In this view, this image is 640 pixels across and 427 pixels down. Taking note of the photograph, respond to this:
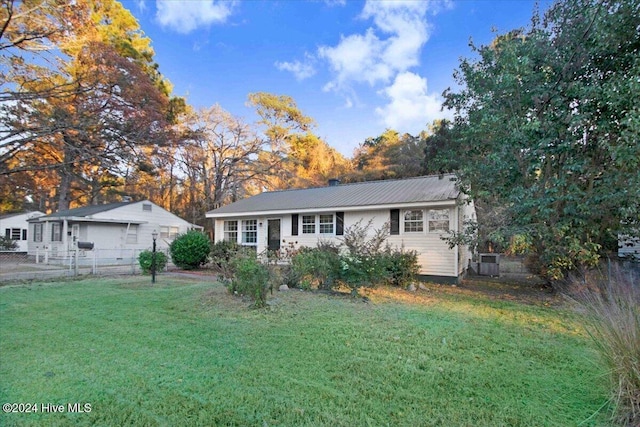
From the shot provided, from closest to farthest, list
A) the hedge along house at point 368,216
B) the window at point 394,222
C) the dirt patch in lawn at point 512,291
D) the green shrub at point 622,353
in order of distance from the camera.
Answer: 1. the green shrub at point 622,353
2. the dirt patch in lawn at point 512,291
3. the hedge along house at point 368,216
4. the window at point 394,222

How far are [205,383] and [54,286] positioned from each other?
8768 millimetres

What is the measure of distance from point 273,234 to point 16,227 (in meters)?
24.8

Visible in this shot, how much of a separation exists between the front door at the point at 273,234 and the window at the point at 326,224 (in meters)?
2.24

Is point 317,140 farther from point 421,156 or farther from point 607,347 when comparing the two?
point 607,347

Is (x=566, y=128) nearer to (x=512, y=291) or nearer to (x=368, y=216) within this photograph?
(x=512, y=291)

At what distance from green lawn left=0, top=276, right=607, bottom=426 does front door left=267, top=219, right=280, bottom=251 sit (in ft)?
27.4

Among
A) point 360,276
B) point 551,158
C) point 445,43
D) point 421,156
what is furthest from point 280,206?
point 421,156

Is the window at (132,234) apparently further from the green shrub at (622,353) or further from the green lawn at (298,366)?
the green shrub at (622,353)

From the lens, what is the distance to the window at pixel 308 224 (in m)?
13.7

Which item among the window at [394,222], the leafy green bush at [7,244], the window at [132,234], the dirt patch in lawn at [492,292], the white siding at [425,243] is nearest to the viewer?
the dirt patch in lawn at [492,292]

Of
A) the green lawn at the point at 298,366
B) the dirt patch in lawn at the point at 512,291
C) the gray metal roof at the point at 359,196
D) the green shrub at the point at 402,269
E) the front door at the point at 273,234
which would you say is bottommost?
the dirt patch in lawn at the point at 512,291

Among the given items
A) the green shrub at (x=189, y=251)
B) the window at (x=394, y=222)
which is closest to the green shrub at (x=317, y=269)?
the window at (x=394, y=222)

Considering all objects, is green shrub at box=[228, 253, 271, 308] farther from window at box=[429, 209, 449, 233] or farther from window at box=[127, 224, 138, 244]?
window at box=[127, 224, 138, 244]

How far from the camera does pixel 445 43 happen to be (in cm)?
1149
